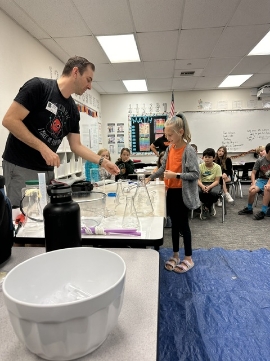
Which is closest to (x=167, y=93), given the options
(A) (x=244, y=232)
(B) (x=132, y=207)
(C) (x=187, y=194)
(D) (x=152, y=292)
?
(A) (x=244, y=232)

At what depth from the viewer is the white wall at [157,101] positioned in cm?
637

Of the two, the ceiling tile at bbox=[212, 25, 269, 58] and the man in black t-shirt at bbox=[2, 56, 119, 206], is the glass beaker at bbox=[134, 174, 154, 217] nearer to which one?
the man in black t-shirt at bbox=[2, 56, 119, 206]

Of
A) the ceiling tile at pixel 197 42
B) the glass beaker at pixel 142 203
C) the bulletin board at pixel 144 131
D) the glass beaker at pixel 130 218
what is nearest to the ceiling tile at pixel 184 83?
the bulletin board at pixel 144 131

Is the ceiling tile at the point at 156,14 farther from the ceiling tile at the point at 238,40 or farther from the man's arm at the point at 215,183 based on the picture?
the man's arm at the point at 215,183

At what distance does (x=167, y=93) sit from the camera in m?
6.48

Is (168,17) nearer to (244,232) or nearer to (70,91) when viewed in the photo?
(70,91)

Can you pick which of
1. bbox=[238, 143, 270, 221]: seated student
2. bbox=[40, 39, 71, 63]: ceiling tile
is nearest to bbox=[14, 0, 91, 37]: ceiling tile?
bbox=[40, 39, 71, 63]: ceiling tile

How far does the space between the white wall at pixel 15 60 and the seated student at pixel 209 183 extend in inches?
104

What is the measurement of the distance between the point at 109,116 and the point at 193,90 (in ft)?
7.58

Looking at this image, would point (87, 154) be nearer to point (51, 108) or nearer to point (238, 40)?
point (51, 108)

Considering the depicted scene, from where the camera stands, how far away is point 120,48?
3639 mm

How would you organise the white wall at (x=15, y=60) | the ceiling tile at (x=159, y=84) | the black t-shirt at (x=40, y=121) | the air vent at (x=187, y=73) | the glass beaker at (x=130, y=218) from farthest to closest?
the ceiling tile at (x=159, y=84), the air vent at (x=187, y=73), the white wall at (x=15, y=60), the black t-shirt at (x=40, y=121), the glass beaker at (x=130, y=218)

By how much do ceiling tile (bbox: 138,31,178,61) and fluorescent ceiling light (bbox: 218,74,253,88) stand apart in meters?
2.00

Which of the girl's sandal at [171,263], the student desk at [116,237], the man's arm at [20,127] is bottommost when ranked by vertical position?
the girl's sandal at [171,263]
